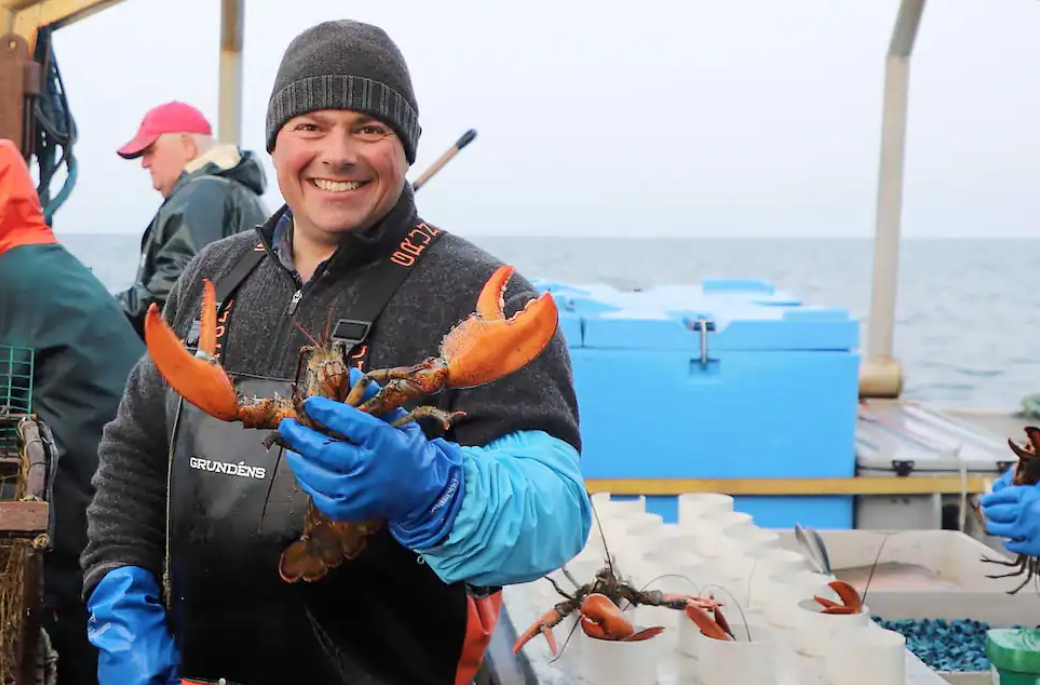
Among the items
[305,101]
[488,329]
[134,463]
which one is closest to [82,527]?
[134,463]

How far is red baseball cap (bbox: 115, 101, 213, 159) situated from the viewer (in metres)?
5.19

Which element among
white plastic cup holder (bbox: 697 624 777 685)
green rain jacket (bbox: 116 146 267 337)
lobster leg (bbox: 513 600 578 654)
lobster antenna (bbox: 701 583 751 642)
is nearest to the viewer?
white plastic cup holder (bbox: 697 624 777 685)

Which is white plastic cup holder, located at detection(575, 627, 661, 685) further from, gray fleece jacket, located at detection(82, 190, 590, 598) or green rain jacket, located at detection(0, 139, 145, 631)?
green rain jacket, located at detection(0, 139, 145, 631)

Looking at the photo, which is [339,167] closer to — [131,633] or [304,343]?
[304,343]

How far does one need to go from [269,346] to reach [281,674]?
1.79 feet

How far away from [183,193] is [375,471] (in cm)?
357

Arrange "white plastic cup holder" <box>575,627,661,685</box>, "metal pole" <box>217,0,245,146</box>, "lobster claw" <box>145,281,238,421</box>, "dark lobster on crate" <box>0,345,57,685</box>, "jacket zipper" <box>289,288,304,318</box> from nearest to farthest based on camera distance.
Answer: "lobster claw" <box>145,281,238,421</box> → "jacket zipper" <box>289,288,304,318</box> → "dark lobster on crate" <box>0,345,57,685</box> → "white plastic cup holder" <box>575,627,661,685</box> → "metal pole" <box>217,0,245,146</box>

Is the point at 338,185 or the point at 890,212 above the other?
the point at 890,212

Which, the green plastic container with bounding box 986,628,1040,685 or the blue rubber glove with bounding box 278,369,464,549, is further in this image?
the green plastic container with bounding box 986,628,1040,685

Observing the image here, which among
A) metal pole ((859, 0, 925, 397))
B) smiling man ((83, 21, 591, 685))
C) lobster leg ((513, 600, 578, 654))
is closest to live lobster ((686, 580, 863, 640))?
lobster leg ((513, 600, 578, 654))

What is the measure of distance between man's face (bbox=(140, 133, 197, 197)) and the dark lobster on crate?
8.46 feet

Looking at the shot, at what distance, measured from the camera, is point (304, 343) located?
1.96 meters

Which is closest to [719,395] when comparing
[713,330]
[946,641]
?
[713,330]

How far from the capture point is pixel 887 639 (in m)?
2.65
